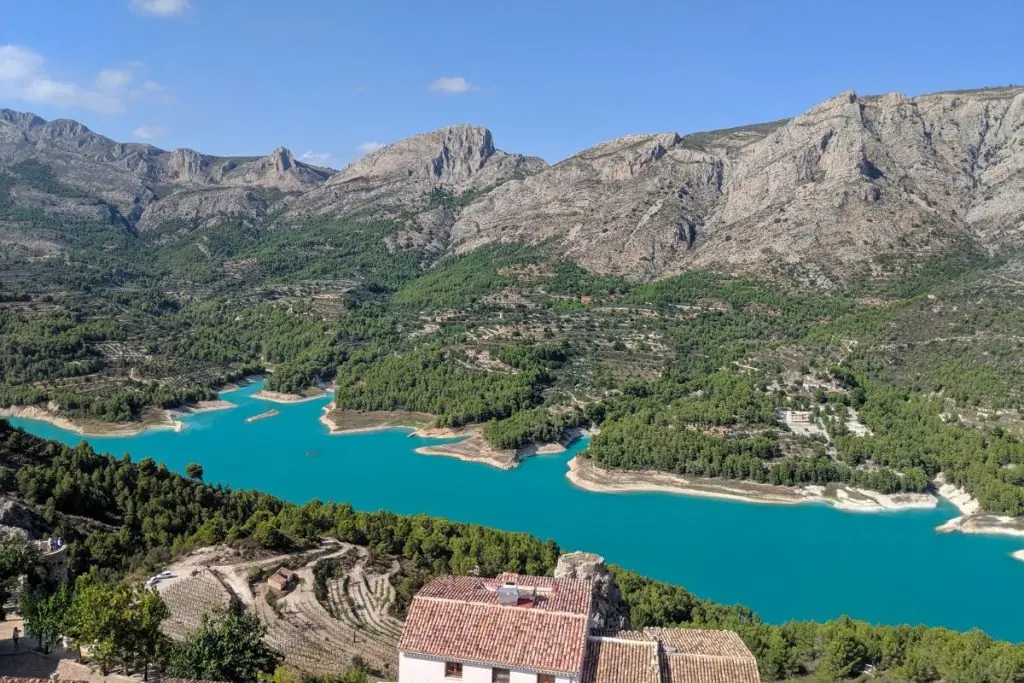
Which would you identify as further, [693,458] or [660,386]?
[660,386]

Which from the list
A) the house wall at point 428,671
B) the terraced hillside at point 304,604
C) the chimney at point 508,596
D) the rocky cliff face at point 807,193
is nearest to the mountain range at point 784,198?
the rocky cliff face at point 807,193

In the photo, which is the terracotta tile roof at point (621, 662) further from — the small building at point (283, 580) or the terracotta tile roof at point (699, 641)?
the small building at point (283, 580)

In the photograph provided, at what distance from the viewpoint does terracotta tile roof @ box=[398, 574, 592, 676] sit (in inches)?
623

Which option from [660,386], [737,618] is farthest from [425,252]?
[737,618]

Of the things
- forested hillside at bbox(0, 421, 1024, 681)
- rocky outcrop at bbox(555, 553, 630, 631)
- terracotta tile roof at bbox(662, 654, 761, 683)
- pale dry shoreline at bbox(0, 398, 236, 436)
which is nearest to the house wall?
terracotta tile roof at bbox(662, 654, 761, 683)

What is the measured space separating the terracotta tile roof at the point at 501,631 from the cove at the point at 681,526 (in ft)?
90.2

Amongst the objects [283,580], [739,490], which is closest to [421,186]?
[739,490]

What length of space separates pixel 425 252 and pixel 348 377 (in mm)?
72582

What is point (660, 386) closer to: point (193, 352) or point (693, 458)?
point (693, 458)

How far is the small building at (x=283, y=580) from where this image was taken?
91.5 ft

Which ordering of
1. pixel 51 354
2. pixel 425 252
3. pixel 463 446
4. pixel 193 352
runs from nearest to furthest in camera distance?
pixel 463 446 → pixel 51 354 → pixel 193 352 → pixel 425 252

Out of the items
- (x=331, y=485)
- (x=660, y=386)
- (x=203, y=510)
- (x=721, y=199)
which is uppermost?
(x=721, y=199)

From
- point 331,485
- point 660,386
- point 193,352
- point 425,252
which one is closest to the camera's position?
point 331,485

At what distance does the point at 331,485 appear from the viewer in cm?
6206
